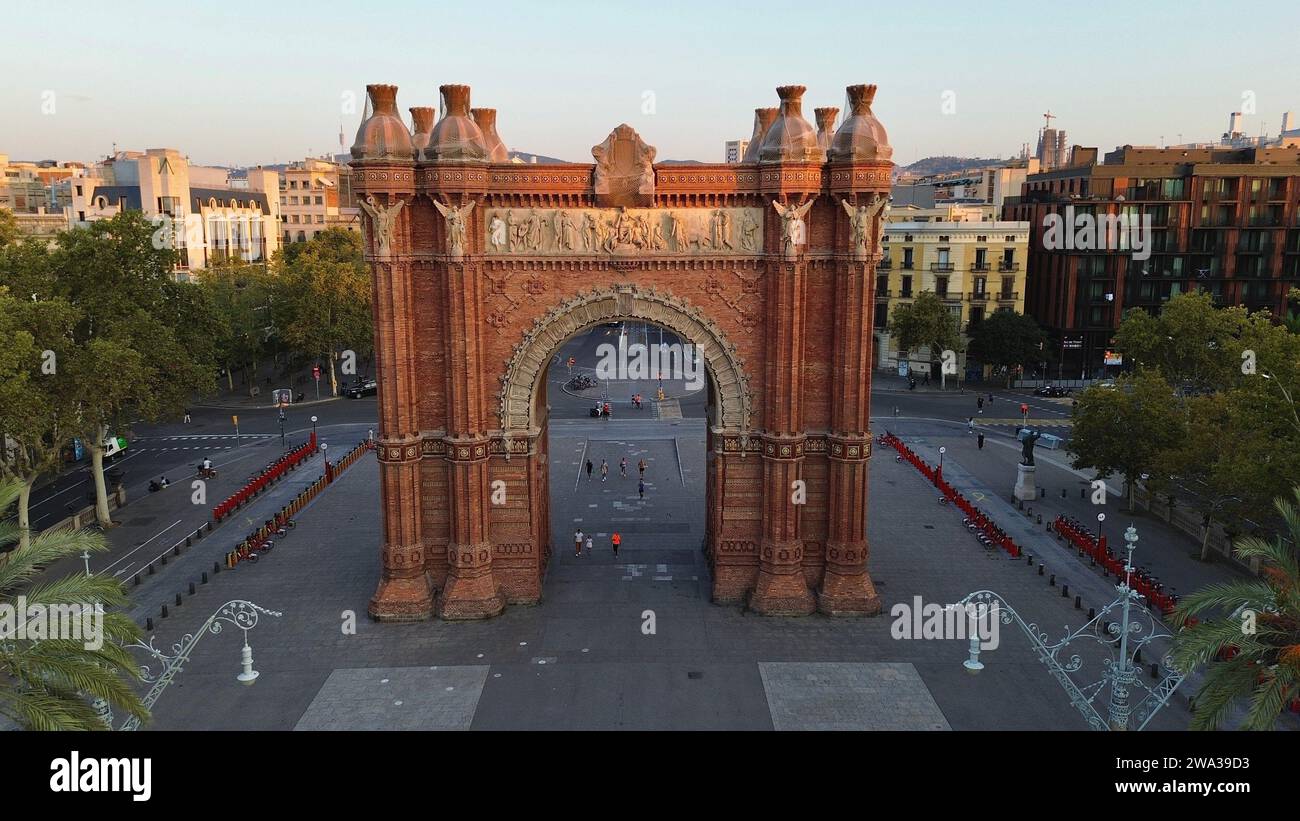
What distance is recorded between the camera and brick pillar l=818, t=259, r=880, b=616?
30.1 m

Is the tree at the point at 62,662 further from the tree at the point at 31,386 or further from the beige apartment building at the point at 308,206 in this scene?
the beige apartment building at the point at 308,206

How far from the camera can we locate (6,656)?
1638 centimetres

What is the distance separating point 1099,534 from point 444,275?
102 feet

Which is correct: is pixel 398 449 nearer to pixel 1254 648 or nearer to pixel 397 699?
pixel 397 699

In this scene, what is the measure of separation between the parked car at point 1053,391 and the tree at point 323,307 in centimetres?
5780

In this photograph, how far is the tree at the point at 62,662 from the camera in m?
16.0

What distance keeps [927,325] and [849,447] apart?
50.7 m

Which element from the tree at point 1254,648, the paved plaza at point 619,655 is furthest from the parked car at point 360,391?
the tree at point 1254,648

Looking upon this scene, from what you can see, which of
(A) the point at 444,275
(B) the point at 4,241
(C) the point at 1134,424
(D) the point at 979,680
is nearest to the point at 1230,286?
(C) the point at 1134,424

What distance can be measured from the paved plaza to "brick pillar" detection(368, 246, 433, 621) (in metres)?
0.96

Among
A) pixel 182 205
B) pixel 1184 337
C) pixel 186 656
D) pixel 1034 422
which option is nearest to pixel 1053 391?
pixel 1034 422

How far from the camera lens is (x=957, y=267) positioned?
8269cm

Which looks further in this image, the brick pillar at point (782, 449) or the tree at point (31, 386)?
the tree at point (31, 386)

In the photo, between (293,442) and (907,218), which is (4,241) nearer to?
(293,442)
